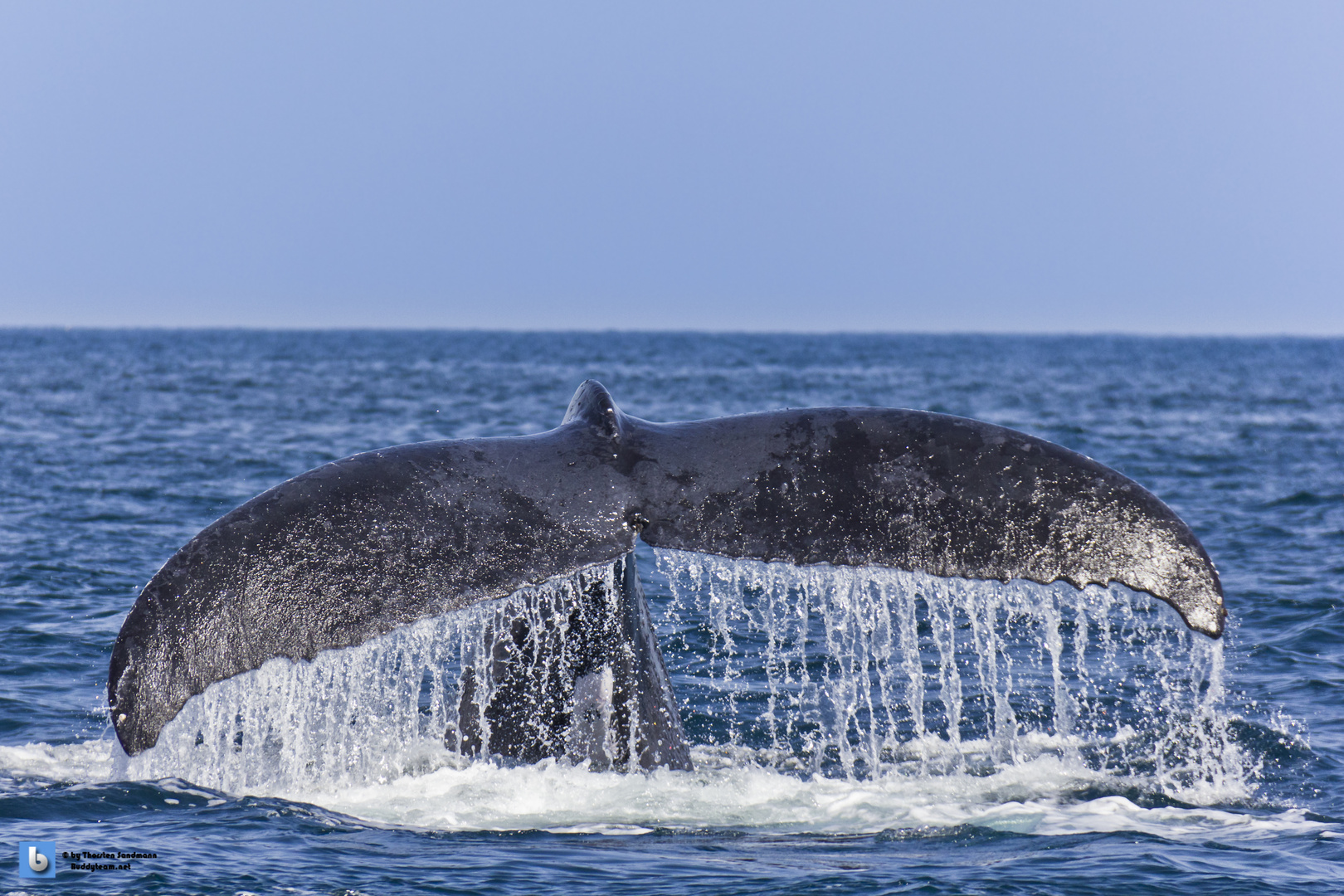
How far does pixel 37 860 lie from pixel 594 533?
2.47m

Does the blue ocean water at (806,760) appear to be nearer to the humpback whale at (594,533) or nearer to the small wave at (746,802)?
the small wave at (746,802)

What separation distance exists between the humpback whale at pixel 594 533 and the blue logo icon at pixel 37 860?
160cm

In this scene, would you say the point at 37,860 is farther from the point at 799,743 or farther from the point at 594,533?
the point at 799,743

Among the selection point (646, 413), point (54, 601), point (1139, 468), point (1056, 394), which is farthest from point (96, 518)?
point (1056, 394)

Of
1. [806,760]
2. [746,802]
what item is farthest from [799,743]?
[746,802]

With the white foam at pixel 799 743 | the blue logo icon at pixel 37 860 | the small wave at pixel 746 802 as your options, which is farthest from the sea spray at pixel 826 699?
the blue logo icon at pixel 37 860

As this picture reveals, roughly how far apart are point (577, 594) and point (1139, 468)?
1805cm

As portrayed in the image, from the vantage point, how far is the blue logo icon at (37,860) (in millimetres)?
5527

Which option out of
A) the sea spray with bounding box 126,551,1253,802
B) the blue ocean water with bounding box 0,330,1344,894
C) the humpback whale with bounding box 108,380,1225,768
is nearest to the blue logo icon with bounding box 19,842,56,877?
the blue ocean water with bounding box 0,330,1344,894

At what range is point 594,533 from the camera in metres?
5.12

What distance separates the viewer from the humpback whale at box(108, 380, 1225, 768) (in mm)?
4531

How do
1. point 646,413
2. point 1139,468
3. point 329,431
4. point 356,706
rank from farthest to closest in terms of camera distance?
point 646,413
point 329,431
point 1139,468
point 356,706

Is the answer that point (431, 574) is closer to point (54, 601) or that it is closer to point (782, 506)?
point (782, 506)

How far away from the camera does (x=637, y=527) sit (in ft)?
16.9
